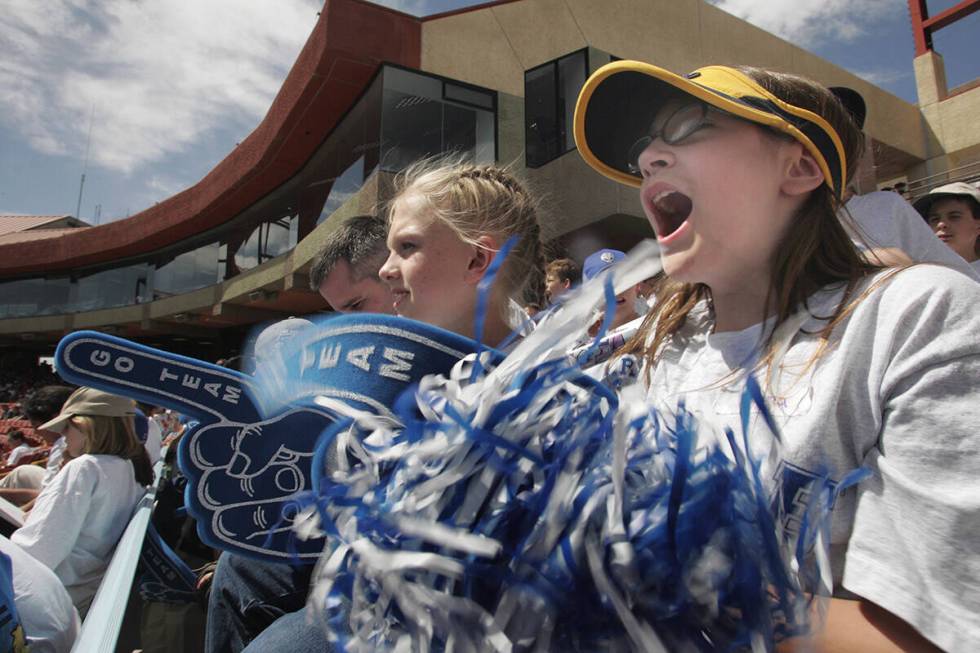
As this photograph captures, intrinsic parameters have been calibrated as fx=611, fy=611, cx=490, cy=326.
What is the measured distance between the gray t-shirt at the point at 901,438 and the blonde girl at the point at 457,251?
24.0 inches

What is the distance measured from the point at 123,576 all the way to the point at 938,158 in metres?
17.1

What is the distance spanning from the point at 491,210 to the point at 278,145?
1398 cm

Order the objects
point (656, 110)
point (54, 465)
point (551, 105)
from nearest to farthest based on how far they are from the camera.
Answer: point (656, 110)
point (54, 465)
point (551, 105)

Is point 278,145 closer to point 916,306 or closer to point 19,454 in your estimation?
point 19,454

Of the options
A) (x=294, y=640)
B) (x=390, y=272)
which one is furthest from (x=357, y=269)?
(x=294, y=640)

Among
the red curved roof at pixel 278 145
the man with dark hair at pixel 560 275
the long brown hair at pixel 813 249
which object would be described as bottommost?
the long brown hair at pixel 813 249

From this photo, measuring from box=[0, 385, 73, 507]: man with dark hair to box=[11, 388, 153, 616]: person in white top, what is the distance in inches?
40.6

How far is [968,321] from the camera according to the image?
0.64 m

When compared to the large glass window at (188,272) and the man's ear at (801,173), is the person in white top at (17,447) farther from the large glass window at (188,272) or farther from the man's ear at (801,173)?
the large glass window at (188,272)

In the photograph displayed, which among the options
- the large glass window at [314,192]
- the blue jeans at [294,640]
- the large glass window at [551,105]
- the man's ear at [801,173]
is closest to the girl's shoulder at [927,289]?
the man's ear at [801,173]

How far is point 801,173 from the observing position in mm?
950

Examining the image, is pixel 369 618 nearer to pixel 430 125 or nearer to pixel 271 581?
pixel 271 581

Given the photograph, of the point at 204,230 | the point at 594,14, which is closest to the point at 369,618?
the point at 594,14

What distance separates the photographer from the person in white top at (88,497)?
2.69 metres
